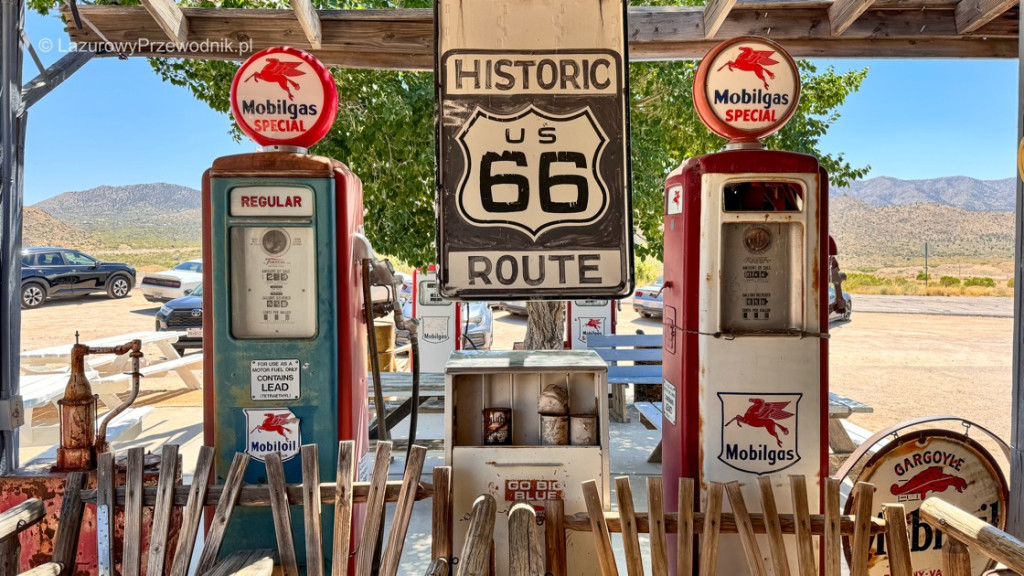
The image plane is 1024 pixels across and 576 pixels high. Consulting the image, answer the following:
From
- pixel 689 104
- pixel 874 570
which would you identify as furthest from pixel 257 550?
pixel 689 104

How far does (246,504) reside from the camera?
7.70 ft

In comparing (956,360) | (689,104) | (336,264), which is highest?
(689,104)

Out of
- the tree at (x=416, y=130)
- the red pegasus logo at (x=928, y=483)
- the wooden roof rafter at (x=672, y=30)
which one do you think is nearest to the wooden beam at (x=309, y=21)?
the wooden roof rafter at (x=672, y=30)

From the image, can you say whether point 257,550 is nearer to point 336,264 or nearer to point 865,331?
point 336,264

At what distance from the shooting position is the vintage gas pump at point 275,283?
240cm

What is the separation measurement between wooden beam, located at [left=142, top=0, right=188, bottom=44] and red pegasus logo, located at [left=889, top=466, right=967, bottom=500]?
3624mm

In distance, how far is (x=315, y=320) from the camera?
8.03ft

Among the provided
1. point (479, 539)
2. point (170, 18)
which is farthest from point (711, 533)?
point (170, 18)

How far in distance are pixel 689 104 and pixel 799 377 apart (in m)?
2.72

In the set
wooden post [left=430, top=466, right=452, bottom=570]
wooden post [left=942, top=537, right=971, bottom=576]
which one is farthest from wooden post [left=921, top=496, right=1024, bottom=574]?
wooden post [left=430, top=466, right=452, bottom=570]

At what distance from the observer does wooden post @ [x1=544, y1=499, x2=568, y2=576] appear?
219cm

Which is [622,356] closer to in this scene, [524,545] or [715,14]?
[715,14]

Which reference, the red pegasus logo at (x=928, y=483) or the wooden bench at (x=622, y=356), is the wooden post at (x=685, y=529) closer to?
the red pegasus logo at (x=928, y=483)

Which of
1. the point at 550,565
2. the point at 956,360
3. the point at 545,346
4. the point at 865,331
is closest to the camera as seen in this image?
the point at 550,565
